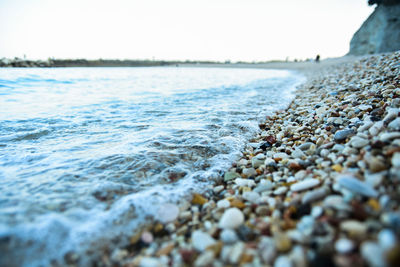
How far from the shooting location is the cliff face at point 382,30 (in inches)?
661

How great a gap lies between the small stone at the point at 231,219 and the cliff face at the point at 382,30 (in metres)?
22.9

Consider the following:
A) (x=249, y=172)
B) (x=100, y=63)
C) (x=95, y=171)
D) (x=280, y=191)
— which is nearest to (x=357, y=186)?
(x=280, y=191)

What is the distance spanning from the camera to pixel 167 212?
60.2 inches

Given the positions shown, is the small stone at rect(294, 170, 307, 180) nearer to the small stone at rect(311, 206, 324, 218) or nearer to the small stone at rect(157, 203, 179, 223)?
the small stone at rect(311, 206, 324, 218)

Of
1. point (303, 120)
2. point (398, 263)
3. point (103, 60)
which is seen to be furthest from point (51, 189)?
point (103, 60)

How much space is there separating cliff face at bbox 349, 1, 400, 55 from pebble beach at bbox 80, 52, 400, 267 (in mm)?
21985

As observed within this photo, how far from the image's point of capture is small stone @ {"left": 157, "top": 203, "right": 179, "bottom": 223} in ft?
4.86

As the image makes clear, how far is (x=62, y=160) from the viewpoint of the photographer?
90.4 inches

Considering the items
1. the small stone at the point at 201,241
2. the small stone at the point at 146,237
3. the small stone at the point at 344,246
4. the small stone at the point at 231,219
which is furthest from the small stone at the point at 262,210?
the small stone at the point at 146,237

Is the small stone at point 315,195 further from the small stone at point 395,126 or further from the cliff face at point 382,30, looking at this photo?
the cliff face at point 382,30

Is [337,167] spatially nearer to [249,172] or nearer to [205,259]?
[249,172]

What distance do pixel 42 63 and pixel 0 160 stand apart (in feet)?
126

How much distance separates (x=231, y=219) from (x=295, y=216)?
1.24ft

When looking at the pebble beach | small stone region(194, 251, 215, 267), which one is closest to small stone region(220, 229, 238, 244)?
the pebble beach
